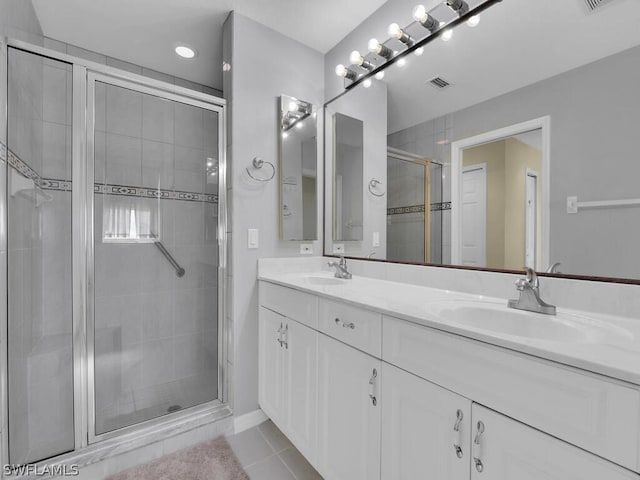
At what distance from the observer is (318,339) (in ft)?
4.34

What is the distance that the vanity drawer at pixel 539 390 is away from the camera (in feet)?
1.77

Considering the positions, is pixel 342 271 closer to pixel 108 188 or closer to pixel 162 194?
pixel 162 194

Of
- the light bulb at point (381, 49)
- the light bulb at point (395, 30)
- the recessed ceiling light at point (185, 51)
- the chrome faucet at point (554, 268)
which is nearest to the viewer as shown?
the chrome faucet at point (554, 268)

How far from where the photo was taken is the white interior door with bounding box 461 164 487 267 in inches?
51.2

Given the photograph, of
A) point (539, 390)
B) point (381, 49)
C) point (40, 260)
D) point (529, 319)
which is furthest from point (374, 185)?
point (40, 260)

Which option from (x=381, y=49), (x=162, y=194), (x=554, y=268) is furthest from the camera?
(x=162, y=194)

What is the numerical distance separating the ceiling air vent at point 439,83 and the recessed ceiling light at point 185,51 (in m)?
1.70

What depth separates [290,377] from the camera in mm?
1517

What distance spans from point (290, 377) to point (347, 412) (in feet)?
1.48

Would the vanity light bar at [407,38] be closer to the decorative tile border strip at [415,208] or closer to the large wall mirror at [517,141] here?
the large wall mirror at [517,141]

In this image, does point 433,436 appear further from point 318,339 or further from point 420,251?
point 420,251

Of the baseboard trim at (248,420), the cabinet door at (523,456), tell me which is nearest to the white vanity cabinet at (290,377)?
the baseboard trim at (248,420)

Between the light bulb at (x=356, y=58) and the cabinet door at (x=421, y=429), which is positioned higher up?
the light bulb at (x=356, y=58)

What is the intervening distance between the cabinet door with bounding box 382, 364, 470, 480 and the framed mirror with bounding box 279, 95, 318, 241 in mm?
1209
